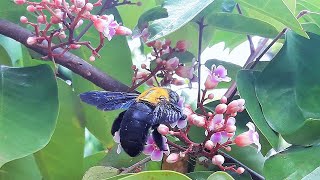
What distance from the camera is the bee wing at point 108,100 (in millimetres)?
714

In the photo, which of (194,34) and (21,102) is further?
(194,34)

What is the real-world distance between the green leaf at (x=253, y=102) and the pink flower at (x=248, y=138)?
0.01 m

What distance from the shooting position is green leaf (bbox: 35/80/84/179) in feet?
3.00

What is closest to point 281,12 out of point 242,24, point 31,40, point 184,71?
point 242,24

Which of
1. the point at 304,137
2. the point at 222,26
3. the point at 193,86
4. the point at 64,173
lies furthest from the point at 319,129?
the point at 64,173

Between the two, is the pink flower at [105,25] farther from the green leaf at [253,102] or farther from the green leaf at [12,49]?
the green leaf at [12,49]

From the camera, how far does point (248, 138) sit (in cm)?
66

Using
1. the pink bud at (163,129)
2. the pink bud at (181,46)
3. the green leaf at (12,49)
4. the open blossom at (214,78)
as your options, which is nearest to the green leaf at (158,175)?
the pink bud at (163,129)

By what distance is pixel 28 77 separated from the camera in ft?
2.61

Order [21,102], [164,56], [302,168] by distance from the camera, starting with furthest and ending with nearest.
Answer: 1. [164,56]
2. [21,102]
3. [302,168]

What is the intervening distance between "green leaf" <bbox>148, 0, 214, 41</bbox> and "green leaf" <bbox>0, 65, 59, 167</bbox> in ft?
0.60

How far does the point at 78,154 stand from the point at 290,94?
0.37 m

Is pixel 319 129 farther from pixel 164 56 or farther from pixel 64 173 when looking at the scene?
pixel 64 173

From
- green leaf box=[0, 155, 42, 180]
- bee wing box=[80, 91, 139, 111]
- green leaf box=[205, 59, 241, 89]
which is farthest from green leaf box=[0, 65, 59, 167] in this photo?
green leaf box=[205, 59, 241, 89]
